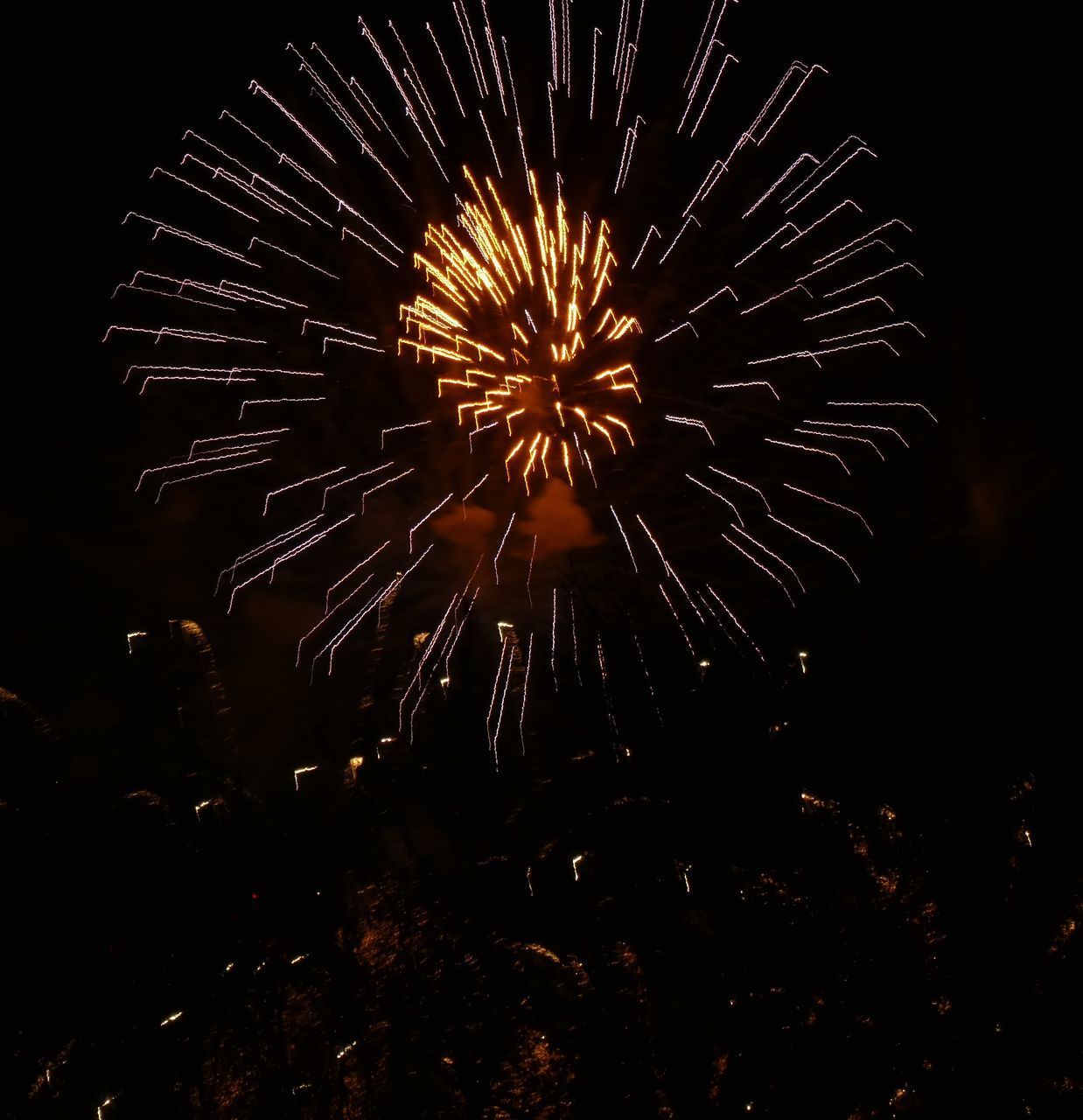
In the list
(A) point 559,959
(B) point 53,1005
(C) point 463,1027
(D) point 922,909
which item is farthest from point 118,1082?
(D) point 922,909

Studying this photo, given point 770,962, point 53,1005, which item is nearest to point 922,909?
point 770,962

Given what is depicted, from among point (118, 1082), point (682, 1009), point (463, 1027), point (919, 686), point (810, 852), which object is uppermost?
point (919, 686)

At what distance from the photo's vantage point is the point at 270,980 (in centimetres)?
667

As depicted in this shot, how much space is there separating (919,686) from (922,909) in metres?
2.76

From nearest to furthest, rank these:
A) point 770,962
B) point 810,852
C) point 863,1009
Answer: point 863,1009
point 770,962
point 810,852

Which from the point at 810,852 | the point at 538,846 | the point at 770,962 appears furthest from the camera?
the point at 538,846

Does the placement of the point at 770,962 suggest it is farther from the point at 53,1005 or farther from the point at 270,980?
the point at 53,1005

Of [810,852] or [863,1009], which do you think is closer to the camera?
[863,1009]

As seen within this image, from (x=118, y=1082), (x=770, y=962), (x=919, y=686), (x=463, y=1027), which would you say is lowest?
(x=118, y=1082)

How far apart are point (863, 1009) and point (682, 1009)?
1300 mm

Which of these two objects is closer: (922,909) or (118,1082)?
(922,909)

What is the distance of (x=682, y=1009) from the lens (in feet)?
18.1

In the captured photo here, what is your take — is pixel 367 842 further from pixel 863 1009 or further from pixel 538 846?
pixel 863 1009

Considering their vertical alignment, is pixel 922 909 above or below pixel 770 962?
above
